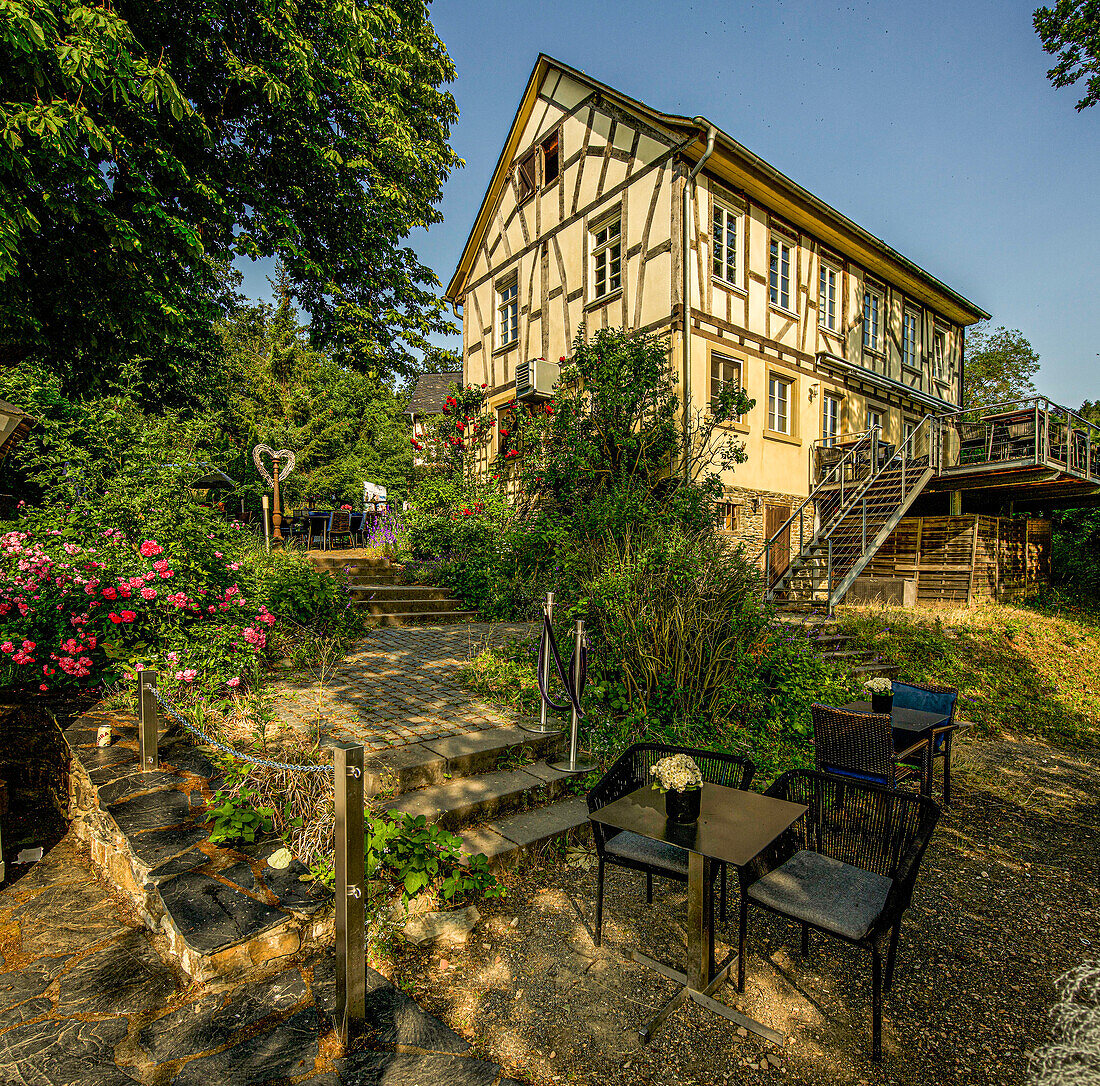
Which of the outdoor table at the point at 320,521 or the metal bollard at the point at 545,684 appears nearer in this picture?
the metal bollard at the point at 545,684

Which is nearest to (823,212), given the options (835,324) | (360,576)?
(835,324)

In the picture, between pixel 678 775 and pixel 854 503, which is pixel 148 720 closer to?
pixel 678 775

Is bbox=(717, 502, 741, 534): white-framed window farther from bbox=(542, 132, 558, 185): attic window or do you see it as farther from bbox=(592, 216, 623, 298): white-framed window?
bbox=(542, 132, 558, 185): attic window

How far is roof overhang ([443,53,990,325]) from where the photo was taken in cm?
1058

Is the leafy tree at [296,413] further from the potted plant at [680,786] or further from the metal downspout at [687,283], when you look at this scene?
the potted plant at [680,786]

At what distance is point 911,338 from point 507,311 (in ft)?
36.9

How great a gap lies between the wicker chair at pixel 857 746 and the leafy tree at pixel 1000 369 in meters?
32.8

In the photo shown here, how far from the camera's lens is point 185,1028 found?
2047mm

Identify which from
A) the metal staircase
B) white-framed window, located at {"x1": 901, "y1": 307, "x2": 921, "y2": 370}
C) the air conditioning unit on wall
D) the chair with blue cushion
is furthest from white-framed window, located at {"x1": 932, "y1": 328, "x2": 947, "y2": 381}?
the chair with blue cushion

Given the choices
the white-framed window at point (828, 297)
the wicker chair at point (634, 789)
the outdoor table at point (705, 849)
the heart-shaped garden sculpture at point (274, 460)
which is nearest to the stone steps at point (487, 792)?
the wicker chair at point (634, 789)

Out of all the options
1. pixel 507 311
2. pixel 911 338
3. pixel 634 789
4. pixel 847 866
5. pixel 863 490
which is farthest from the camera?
pixel 911 338

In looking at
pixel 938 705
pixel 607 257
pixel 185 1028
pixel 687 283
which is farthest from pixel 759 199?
pixel 185 1028

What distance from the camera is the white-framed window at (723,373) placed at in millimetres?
11203

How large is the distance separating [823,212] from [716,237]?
3.17 meters
